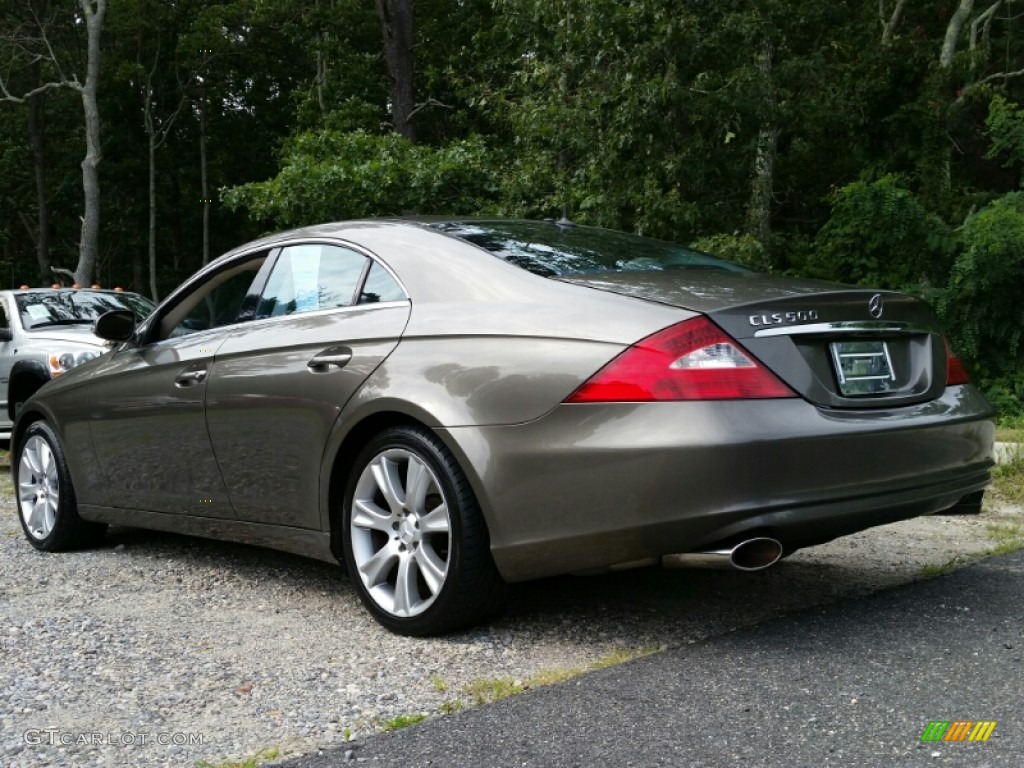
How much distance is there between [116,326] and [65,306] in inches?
230

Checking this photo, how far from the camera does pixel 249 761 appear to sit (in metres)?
2.98

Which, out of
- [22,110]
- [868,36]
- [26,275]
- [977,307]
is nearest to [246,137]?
[22,110]

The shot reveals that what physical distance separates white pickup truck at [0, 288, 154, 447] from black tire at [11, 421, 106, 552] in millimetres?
3421

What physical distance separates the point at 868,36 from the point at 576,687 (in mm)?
15211

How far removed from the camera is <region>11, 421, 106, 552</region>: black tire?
6.07 metres

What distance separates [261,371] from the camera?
4695 mm

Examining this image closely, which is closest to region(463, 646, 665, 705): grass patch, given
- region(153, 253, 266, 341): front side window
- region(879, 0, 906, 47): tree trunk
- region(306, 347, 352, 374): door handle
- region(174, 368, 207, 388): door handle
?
region(306, 347, 352, 374): door handle

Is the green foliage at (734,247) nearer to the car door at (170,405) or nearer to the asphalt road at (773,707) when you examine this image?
the car door at (170,405)

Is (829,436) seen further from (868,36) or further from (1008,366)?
(868,36)

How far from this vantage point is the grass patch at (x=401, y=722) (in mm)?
3221

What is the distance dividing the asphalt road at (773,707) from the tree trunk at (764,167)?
8966 mm

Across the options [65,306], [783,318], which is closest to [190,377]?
[783,318]

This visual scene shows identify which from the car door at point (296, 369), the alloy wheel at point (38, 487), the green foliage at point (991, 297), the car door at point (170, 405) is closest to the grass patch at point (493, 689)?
the car door at point (296, 369)

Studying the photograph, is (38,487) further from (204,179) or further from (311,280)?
(204,179)
